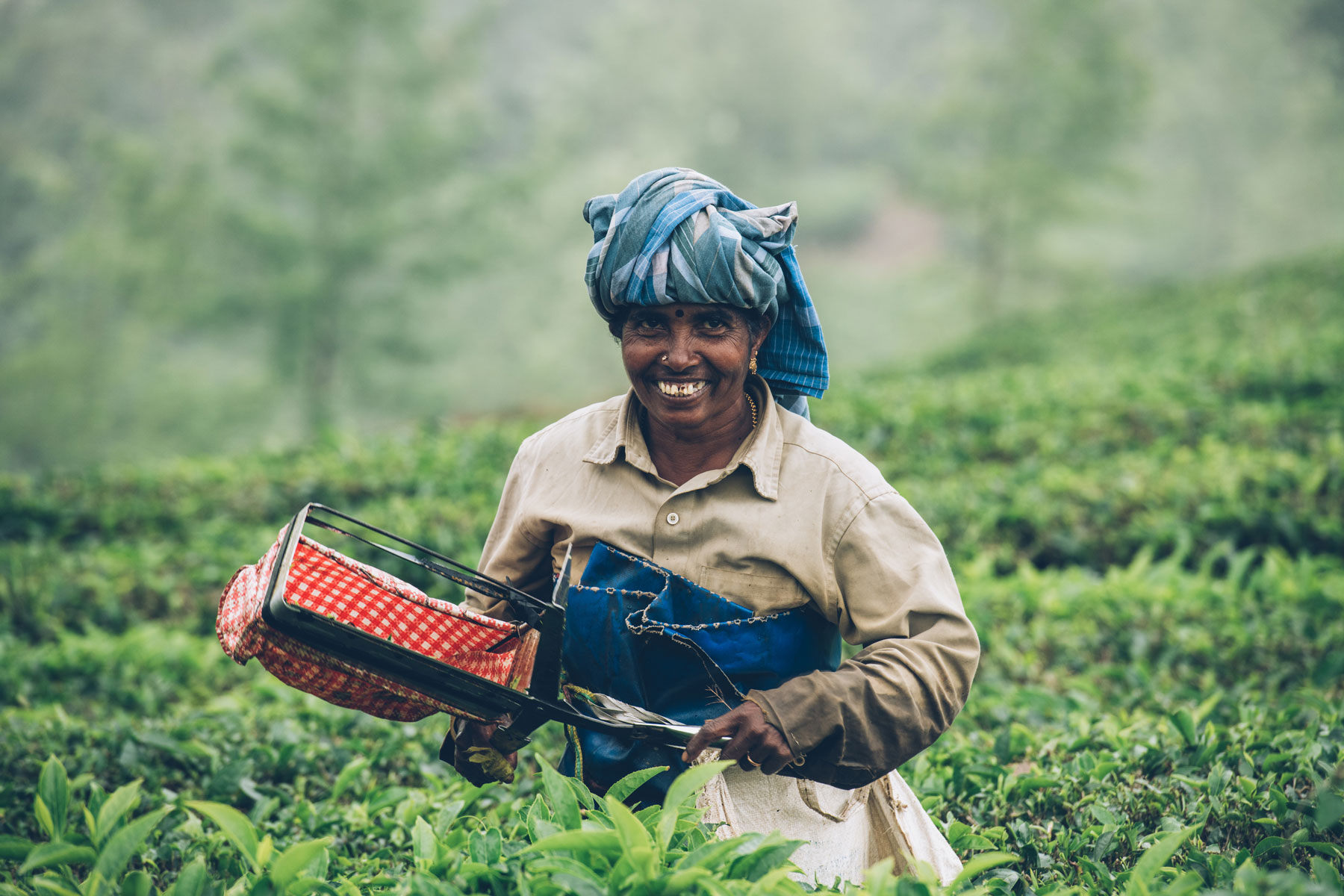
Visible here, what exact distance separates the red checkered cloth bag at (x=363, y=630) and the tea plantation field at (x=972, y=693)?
0.25m

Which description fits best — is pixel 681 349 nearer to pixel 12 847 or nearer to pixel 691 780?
pixel 691 780

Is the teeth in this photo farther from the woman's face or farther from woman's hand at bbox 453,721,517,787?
woman's hand at bbox 453,721,517,787

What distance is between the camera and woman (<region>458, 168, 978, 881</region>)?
173cm

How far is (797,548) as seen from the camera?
1.84 metres

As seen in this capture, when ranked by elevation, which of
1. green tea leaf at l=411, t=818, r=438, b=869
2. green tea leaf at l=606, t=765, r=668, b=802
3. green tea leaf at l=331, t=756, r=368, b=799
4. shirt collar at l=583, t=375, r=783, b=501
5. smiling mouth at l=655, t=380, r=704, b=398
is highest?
smiling mouth at l=655, t=380, r=704, b=398

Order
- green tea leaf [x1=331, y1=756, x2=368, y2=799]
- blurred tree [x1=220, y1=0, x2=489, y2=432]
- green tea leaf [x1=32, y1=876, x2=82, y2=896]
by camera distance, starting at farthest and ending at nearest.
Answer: blurred tree [x1=220, y1=0, x2=489, y2=432]
green tea leaf [x1=331, y1=756, x2=368, y2=799]
green tea leaf [x1=32, y1=876, x2=82, y2=896]

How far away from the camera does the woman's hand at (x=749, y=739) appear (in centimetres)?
164

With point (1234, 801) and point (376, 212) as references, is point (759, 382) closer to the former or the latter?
point (1234, 801)

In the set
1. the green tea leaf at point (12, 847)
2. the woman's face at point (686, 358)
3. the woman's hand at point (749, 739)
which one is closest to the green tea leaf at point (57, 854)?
the green tea leaf at point (12, 847)

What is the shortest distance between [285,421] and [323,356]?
5898 millimetres

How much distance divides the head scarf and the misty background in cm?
681

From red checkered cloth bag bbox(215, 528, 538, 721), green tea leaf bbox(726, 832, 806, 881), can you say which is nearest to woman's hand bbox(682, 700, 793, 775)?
green tea leaf bbox(726, 832, 806, 881)

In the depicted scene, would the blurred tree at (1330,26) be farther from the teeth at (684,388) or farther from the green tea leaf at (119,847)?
the green tea leaf at (119,847)

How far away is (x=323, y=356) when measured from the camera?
1875 centimetres
